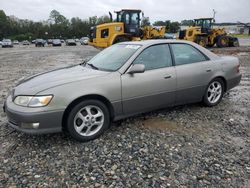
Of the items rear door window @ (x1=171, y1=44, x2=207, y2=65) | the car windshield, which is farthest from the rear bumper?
the car windshield

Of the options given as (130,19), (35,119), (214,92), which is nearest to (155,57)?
(214,92)

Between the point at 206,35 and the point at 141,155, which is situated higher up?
the point at 206,35

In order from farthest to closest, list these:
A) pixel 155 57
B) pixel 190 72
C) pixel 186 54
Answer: pixel 186 54 → pixel 190 72 → pixel 155 57

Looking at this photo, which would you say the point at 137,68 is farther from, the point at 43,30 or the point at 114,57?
the point at 43,30

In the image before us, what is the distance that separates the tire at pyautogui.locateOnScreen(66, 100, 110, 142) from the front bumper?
7.1 inches

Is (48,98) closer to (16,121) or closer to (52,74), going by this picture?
(16,121)

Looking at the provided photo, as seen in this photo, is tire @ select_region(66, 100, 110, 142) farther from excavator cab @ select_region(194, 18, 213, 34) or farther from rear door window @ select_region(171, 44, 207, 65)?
excavator cab @ select_region(194, 18, 213, 34)

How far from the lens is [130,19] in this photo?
1795 centimetres

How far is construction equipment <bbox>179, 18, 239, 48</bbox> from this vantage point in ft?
70.6

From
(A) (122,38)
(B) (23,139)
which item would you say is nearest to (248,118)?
(B) (23,139)

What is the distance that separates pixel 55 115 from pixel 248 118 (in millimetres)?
3438

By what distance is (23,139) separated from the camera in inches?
147

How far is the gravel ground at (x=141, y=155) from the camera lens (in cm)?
277

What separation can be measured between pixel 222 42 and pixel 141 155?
2172 centimetres
